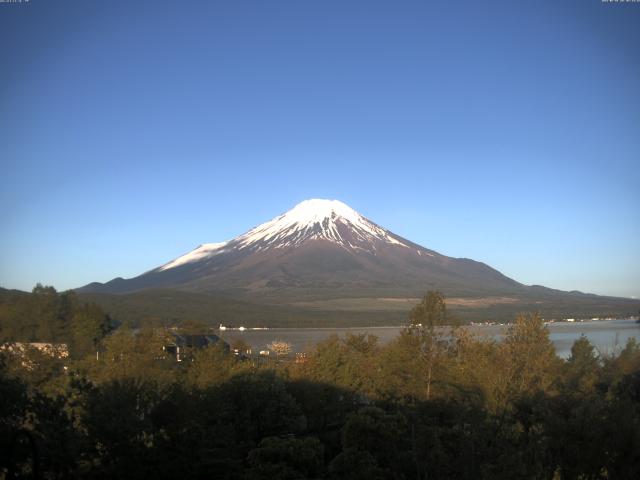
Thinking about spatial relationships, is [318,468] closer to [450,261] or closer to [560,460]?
[560,460]

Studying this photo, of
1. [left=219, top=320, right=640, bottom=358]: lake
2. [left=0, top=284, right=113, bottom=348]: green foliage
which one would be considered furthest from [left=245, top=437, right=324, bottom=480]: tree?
[left=219, top=320, right=640, bottom=358]: lake

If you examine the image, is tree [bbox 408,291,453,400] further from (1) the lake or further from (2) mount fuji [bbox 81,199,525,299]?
(2) mount fuji [bbox 81,199,525,299]

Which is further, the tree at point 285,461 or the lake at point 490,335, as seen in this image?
the lake at point 490,335

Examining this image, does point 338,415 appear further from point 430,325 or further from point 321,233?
point 321,233

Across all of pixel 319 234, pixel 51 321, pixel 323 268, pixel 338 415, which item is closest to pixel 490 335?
pixel 338 415

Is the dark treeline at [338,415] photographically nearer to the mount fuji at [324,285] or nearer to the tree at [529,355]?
the tree at [529,355]

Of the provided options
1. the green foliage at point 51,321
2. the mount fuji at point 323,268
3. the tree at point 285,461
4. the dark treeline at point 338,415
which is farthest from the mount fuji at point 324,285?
the tree at point 285,461
